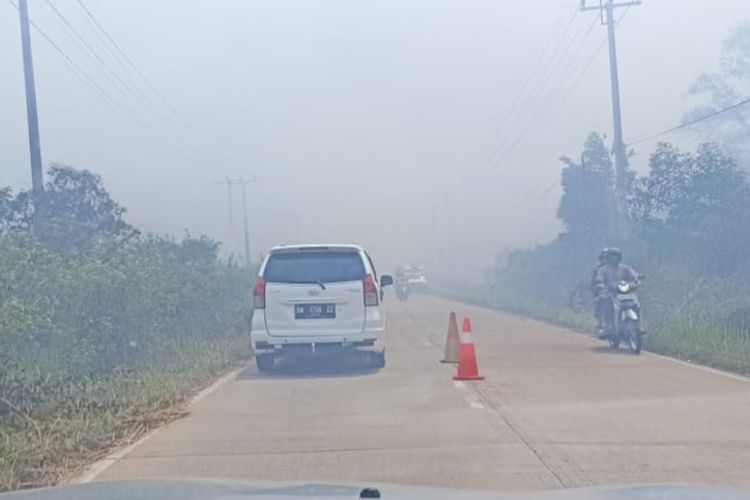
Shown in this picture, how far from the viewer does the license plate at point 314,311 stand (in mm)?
17391

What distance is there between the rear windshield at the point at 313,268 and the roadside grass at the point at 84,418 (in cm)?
186

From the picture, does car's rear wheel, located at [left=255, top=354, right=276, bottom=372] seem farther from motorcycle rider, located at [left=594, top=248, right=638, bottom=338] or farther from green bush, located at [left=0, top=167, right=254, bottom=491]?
motorcycle rider, located at [left=594, top=248, right=638, bottom=338]

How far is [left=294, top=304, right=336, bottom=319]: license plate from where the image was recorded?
685 inches

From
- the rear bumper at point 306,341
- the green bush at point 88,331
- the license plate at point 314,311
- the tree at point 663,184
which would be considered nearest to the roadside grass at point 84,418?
the green bush at point 88,331

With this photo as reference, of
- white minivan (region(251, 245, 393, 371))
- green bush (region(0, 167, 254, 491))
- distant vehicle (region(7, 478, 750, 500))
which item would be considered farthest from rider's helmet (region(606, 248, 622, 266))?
distant vehicle (region(7, 478, 750, 500))

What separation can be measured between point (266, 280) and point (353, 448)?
7573 mm

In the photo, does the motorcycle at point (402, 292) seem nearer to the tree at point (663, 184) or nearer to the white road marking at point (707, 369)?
the tree at point (663, 184)

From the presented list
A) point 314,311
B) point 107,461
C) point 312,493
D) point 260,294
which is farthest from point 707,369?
point 312,493

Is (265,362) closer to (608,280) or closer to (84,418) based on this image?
(84,418)

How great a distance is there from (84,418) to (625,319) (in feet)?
35.5

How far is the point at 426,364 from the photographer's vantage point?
18781mm

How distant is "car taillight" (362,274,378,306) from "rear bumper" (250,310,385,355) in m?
0.30

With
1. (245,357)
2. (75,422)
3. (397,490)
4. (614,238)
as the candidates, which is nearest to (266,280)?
(245,357)

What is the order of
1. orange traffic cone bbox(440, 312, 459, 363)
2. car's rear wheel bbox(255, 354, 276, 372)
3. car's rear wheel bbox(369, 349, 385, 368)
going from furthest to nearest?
orange traffic cone bbox(440, 312, 459, 363)
car's rear wheel bbox(369, 349, 385, 368)
car's rear wheel bbox(255, 354, 276, 372)
